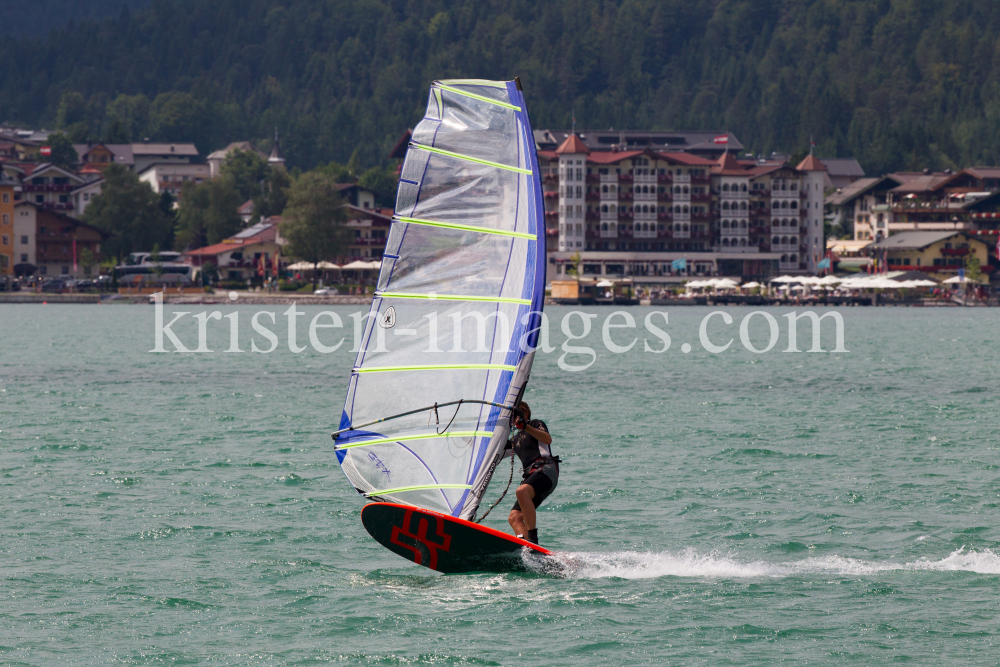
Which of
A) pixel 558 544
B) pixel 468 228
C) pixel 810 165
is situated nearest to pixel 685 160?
pixel 810 165

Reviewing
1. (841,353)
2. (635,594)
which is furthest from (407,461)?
(841,353)

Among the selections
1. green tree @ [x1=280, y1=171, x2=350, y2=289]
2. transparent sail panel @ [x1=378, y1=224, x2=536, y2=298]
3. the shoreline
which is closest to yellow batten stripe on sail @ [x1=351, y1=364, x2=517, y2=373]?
transparent sail panel @ [x1=378, y1=224, x2=536, y2=298]

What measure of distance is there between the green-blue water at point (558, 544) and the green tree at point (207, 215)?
13921 centimetres

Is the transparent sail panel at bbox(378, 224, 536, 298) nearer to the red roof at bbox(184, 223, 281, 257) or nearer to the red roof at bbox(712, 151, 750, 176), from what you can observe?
the red roof at bbox(184, 223, 281, 257)

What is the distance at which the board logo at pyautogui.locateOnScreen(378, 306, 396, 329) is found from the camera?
16094 mm

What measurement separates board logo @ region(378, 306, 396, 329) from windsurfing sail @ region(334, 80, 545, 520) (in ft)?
0.09

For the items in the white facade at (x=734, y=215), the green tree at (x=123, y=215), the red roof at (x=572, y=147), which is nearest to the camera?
the red roof at (x=572, y=147)

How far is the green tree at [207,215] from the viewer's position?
179 metres

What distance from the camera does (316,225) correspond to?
6024 inches

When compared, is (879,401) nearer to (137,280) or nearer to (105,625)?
(105,625)

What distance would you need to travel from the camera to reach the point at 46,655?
14492 mm

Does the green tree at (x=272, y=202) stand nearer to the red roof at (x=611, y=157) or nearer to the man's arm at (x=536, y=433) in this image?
the red roof at (x=611, y=157)

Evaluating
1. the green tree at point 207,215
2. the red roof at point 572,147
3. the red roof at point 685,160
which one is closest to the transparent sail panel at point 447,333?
the red roof at point 572,147

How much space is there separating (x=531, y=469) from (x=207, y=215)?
548 feet
